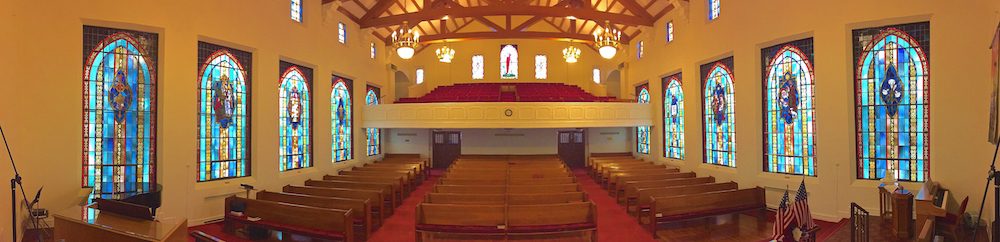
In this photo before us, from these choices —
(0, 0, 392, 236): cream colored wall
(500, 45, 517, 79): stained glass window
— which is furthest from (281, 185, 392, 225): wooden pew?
(500, 45, 517, 79): stained glass window

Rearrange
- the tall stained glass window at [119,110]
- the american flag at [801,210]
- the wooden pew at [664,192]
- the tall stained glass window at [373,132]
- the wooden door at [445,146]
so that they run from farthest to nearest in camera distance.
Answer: the wooden door at [445,146] → the tall stained glass window at [373,132] → the wooden pew at [664,192] → the tall stained glass window at [119,110] → the american flag at [801,210]

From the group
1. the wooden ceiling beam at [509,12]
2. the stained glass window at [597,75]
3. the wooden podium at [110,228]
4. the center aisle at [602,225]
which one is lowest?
the center aisle at [602,225]

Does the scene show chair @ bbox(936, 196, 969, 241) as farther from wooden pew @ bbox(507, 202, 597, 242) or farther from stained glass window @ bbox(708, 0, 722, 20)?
stained glass window @ bbox(708, 0, 722, 20)

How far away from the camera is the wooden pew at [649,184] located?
10228 mm

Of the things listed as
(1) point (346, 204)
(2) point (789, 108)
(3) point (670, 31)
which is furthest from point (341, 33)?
(2) point (789, 108)

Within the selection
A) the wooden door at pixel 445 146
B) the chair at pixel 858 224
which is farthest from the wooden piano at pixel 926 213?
the wooden door at pixel 445 146

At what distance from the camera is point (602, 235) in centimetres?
841

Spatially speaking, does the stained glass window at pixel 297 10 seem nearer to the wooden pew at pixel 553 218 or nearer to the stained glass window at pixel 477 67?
the wooden pew at pixel 553 218

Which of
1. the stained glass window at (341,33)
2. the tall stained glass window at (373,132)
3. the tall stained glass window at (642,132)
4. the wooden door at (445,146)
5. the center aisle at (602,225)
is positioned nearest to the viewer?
the center aisle at (602,225)

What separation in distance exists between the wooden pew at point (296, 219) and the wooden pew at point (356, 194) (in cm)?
129

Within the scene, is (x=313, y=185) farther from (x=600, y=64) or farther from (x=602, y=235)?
(x=600, y=64)

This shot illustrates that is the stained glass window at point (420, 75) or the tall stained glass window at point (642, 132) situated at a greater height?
the stained glass window at point (420, 75)

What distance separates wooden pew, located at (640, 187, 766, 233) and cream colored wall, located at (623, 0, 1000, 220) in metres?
1.32

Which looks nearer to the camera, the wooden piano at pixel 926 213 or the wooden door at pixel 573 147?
the wooden piano at pixel 926 213
